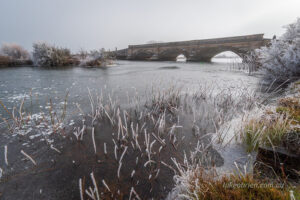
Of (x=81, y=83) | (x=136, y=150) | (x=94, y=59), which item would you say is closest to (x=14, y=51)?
(x=94, y=59)

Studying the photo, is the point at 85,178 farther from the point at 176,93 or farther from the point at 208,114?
the point at 176,93

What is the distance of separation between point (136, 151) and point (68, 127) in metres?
2.02

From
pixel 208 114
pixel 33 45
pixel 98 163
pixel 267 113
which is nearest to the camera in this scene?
pixel 98 163

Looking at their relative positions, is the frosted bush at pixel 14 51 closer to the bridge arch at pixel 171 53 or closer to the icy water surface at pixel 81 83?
the icy water surface at pixel 81 83

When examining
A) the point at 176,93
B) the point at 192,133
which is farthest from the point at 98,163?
the point at 176,93

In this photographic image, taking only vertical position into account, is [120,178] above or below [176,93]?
below

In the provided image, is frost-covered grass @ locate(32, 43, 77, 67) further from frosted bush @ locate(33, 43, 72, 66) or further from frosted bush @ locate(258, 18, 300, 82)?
frosted bush @ locate(258, 18, 300, 82)

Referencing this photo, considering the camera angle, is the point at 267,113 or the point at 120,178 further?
the point at 267,113

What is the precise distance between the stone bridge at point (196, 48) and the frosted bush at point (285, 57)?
1414 cm

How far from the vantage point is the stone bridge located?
2973 centimetres

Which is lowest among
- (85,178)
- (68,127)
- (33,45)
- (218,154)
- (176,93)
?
(218,154)

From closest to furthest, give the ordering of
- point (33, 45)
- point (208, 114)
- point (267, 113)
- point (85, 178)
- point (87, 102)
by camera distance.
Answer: point (85, 178)
point (267, 113)
point (208, 114)
point (87, 102)
point (33, 45)

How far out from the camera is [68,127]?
3.43m

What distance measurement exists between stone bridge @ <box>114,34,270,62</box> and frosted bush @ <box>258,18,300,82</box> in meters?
14.1
